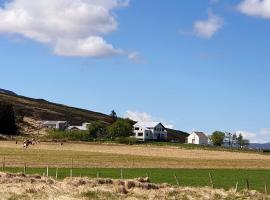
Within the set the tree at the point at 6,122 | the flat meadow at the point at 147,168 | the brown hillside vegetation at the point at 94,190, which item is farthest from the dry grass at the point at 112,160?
the tree at the point at 6,122

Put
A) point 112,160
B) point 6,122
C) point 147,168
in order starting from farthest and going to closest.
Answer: point 6,122, point 112,160, point 147,168

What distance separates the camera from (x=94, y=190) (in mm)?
39125

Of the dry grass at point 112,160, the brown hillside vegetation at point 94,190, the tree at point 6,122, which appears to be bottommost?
the brown hillside vegetation at point 94,190

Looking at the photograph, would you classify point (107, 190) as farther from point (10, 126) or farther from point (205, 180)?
point (10, 126)

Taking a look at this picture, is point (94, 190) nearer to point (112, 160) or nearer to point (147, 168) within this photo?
point (147, 168)

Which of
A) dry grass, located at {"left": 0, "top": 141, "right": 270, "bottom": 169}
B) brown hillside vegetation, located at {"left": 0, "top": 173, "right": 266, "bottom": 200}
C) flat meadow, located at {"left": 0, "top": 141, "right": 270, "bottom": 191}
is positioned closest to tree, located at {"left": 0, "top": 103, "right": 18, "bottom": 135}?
dry grass, located at {"left": 0, "top": 141, "right": 270, "bottom": 169}

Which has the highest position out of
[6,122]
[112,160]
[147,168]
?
[6,122]

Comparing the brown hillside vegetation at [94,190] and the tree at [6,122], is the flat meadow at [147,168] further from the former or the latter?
the tree at [6,122]

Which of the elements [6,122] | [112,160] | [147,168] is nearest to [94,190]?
[147,168]

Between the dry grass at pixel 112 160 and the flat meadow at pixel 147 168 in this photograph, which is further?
the dry grass at pixel 112 160

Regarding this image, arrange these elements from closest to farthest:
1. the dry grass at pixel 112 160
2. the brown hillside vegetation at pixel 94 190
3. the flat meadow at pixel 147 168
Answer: the brown hillside vegetation at pixel 94 190, the flat meadow at pixel 147 168, the dry grass at pixel 112 160

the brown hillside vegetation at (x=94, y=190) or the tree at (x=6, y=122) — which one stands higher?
the tree at (x=6, y=122)

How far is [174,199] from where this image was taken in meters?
38.3

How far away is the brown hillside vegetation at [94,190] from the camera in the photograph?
122 feet
